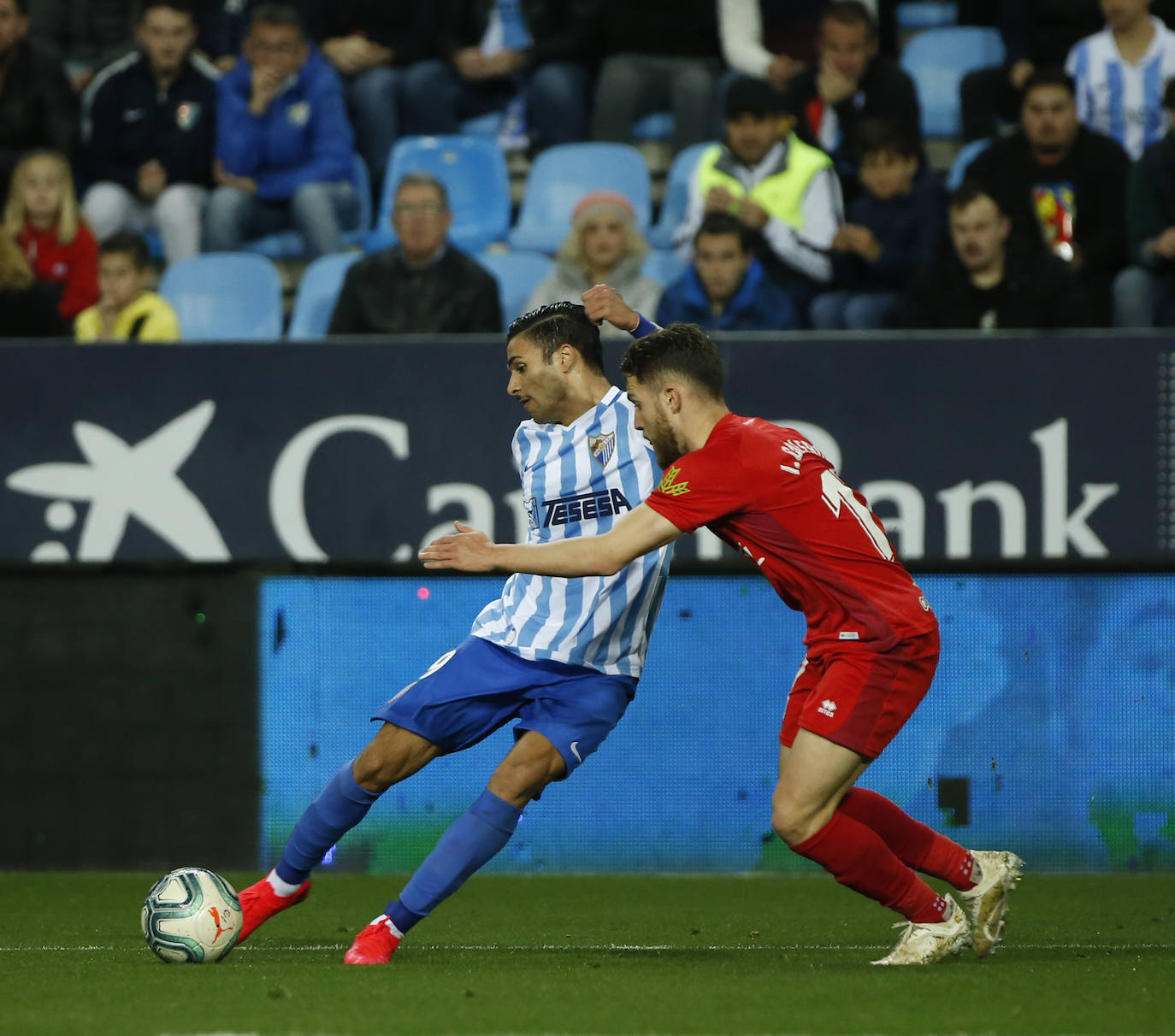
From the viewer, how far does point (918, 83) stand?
10.6m

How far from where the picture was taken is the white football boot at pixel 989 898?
4.91m

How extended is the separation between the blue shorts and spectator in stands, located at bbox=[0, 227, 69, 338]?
522 cm

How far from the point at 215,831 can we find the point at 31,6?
19.7 feet

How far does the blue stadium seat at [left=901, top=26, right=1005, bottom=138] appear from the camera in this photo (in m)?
10.5

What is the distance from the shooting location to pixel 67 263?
9633mm

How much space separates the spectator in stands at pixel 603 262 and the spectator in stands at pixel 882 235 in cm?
92

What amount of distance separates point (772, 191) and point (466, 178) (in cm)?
194

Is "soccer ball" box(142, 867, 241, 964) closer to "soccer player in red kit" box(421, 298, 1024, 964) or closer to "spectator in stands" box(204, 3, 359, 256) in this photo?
"soccer player in red kit" box(421, 298, 1024, 964)

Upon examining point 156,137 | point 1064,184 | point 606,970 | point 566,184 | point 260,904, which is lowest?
point 606,970

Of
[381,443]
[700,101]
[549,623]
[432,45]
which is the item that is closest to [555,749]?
[549,623]

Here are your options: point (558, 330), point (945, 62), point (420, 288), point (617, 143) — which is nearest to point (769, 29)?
point (945, 62)

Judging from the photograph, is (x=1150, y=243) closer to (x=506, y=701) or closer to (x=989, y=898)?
(x=989, y=898)

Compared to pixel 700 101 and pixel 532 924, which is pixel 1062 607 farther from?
pixel 700 101

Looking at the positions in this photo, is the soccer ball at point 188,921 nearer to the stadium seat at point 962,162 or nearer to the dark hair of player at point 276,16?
the stadium seat at point 962,162
